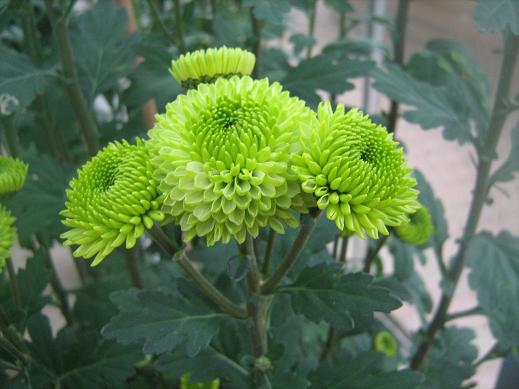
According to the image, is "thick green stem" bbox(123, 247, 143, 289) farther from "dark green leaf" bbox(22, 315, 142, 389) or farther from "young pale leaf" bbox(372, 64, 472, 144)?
"young pale leaf" bbox(372, 64, 472, 144)

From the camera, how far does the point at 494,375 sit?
1292 mm

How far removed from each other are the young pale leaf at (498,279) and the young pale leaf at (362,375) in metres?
0.23

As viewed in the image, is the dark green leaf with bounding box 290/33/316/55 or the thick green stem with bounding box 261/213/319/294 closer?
the thick green stem with bounding box 261/213/319/294

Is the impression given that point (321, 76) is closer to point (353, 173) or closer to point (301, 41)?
point (301, 41)

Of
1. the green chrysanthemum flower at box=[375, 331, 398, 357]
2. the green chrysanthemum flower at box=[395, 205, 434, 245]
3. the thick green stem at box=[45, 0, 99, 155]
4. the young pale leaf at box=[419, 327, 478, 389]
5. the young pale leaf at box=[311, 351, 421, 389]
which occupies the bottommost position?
the young pale leaf at box=[419, 327, 478, 389]

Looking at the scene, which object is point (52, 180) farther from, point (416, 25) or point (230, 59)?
point (416, 25)

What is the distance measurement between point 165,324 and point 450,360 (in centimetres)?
63

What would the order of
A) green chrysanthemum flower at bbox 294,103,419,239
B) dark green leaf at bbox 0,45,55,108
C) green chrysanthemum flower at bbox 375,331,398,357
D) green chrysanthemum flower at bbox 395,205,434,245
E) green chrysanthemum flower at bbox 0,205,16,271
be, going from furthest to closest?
1. green chrysanthemum flower at bbox 375,331,398,357
2. dark green leaf at bbox 0,45,55,108
3. green chrysanthemum flower at bbox 395,205,434,245
4. green chrysanthemum flower at bbox 0,205,16,271
5. green chrysanthemum flower at bbox 294,103,419,239

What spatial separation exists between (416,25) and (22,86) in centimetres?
103

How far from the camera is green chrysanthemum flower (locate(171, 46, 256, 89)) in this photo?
462mm

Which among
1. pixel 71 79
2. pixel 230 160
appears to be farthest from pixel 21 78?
pixel 230 160

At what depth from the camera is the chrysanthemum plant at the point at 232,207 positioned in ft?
1.24

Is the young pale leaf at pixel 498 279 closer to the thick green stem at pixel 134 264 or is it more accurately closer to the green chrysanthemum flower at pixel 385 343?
the green chrysanthemum flower at pixel 385 343

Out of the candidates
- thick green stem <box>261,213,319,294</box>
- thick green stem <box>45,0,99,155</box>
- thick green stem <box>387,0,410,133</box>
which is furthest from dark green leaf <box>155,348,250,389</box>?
thick green stem <box>387,0,410,133</box>
